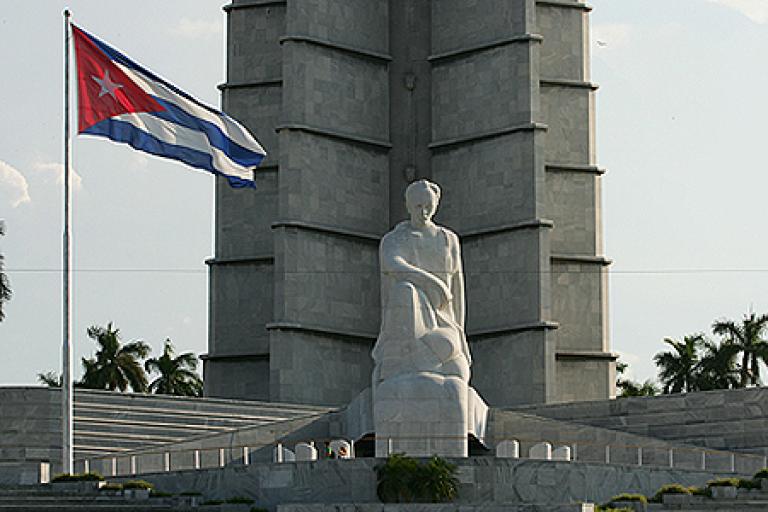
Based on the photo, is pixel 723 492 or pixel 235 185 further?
pixel 235 185

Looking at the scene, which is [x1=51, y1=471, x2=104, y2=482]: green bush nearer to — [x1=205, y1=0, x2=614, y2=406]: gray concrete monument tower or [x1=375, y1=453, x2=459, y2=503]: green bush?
[x1=375, y1=453, x2=459, y2=503]: green bush

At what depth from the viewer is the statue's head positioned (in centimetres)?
4103

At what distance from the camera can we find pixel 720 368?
64188 millimetres

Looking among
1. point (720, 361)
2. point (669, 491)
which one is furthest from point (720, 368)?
point (669, 491)

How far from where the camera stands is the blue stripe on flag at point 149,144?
40.8m

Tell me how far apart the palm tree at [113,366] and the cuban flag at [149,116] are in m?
24.8

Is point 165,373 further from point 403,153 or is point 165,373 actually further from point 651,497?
point 651,497

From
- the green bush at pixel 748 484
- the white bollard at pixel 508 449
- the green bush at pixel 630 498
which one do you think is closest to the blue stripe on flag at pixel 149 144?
the white bollard at pixel 508 449

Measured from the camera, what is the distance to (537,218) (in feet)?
181

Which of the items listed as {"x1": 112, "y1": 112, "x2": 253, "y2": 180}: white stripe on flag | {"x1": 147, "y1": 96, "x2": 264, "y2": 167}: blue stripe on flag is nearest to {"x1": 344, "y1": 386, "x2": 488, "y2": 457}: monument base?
{"x1": 112, "y1": 112, "x2": 253, "y2": 180}: white stripe on flag

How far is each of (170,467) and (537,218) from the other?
16.9m

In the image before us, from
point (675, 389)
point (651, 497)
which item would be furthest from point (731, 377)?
point (651, 497)

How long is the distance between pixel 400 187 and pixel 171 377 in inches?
571

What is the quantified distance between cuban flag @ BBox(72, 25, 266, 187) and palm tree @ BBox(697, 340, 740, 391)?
2427cm
